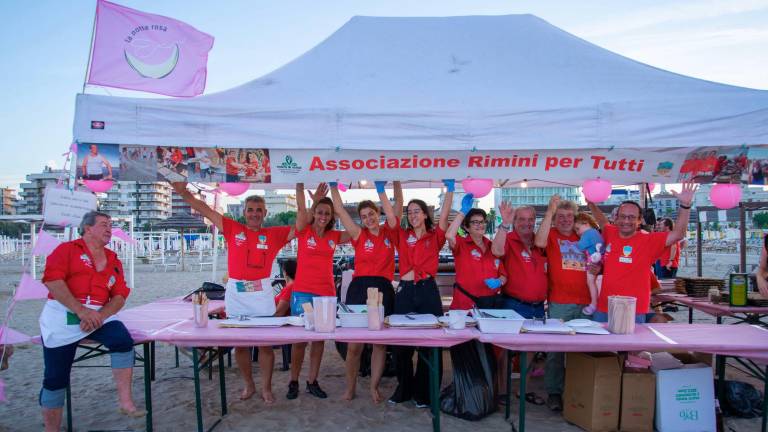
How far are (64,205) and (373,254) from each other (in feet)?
7.02

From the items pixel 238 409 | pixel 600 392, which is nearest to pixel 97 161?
pixel 238 409

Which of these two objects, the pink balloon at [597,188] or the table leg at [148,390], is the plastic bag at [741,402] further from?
the table leg at [148,390]

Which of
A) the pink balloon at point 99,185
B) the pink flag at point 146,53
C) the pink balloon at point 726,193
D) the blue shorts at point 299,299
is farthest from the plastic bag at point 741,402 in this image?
the pink balloon at point 99,185

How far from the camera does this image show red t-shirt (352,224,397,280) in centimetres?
392

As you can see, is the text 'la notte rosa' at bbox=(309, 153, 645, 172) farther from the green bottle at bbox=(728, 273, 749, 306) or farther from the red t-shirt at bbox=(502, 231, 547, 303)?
the green bottle at bbox=(728, 273, 749, 306)

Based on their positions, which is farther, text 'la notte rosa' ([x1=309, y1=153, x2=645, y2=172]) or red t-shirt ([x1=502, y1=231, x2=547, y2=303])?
red t-shirt ([x1=502, y1=231, x2=547, y2=303])

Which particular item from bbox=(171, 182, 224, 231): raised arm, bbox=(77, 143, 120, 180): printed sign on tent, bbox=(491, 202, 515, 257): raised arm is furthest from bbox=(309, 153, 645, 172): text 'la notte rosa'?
bbox=(77, 143, 120, 180): printed sign on tent

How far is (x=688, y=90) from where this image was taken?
11.4ft

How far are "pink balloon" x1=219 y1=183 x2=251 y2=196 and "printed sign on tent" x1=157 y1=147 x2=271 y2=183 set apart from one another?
5.45 feet

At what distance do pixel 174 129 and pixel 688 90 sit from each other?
3.50 m

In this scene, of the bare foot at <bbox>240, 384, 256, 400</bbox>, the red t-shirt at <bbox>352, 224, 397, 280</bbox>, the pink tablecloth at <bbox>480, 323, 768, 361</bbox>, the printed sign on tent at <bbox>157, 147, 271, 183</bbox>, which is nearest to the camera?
the pink tablecloth at <bbox>480, 323, 768, 361</bbox>

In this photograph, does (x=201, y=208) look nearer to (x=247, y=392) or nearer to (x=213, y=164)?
(x=213, y=164)

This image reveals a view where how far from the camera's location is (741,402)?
3.72m

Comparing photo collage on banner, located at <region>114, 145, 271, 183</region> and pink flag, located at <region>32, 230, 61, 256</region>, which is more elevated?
photo collage on banner, located at <region>114, 145, 271, 183</region>
